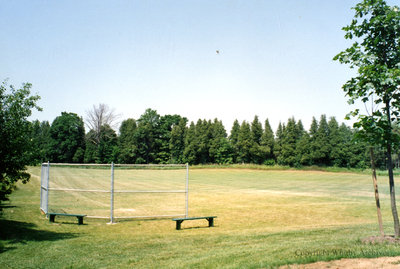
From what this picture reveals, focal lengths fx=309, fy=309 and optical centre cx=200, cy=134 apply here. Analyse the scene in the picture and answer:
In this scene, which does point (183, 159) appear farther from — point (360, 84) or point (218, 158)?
point (360, 84)

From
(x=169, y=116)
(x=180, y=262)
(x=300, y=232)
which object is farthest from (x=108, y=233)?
(x=169, y=116)

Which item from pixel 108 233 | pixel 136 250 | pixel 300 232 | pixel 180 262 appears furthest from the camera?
pixel 108 233

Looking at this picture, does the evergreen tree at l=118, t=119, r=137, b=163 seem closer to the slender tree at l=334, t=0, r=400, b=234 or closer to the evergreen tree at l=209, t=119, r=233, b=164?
the evergreen tree at l=209, t=119, r=233, b=164

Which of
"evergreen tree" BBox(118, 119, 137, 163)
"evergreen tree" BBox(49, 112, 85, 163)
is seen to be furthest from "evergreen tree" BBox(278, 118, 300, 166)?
"evergreen tree" BBox(49, 112, 85, 163)

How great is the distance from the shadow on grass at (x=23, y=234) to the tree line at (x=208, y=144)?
6426cm

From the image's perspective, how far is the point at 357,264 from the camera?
5.47m

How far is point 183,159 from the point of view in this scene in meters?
80.1

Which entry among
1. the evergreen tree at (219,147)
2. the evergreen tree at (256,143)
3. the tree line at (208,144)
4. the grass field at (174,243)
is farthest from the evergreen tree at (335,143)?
the grass field at (174,243)

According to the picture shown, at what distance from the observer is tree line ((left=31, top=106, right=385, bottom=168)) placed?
70.3 meters

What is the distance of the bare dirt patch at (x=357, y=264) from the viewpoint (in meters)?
5.30

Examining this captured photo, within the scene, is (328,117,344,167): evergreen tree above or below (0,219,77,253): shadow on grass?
above

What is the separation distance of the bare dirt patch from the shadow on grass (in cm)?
758

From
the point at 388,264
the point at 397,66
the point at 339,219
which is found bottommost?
the point at 339,219

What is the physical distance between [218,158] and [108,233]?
67669 millimetres
